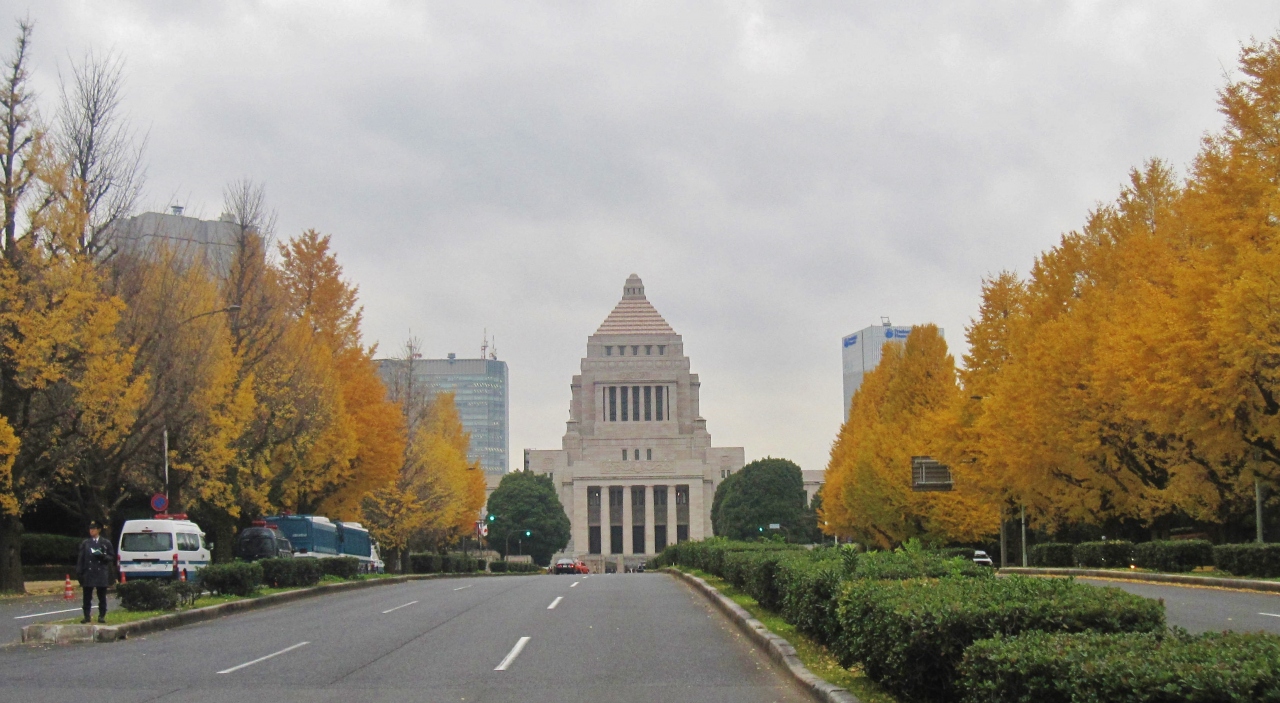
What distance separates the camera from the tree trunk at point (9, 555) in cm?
2766

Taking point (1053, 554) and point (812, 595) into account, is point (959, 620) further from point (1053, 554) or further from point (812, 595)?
point (1053, 554)

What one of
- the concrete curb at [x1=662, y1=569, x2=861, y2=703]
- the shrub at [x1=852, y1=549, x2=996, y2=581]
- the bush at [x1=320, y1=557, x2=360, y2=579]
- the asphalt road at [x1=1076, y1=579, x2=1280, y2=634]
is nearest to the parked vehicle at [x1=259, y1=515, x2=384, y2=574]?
the bush at [x1=320, y1=557, x2=360, y2=579]

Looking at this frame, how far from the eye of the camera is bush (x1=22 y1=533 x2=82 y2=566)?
3644 centimetres

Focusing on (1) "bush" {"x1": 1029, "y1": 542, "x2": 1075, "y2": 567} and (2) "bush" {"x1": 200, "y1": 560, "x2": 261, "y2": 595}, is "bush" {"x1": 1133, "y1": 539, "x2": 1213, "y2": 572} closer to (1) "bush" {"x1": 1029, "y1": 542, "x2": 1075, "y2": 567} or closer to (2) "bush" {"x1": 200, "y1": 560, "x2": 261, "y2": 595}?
(1) "bush" {"x1": 1029, "y1": 542, "x2": 1075, "y2": 567}

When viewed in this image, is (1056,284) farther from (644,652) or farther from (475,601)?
(644,652)

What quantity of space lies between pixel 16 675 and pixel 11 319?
16.2 meters

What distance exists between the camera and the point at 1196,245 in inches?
1188

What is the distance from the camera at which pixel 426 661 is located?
12914 mm

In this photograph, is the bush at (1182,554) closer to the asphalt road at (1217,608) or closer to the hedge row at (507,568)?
the asphalt road at (1217,608)

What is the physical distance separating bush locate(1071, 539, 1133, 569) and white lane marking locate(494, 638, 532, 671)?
21169 mm

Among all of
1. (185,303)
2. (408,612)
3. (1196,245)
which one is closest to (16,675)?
(408,612)

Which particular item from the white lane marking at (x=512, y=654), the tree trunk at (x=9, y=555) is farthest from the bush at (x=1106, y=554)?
the tree trunk at (x=9, y=555)

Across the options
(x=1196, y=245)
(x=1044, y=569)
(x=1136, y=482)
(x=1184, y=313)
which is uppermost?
(x=1196, y=245)

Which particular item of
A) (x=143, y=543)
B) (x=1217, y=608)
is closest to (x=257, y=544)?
(x=143, y=543)
